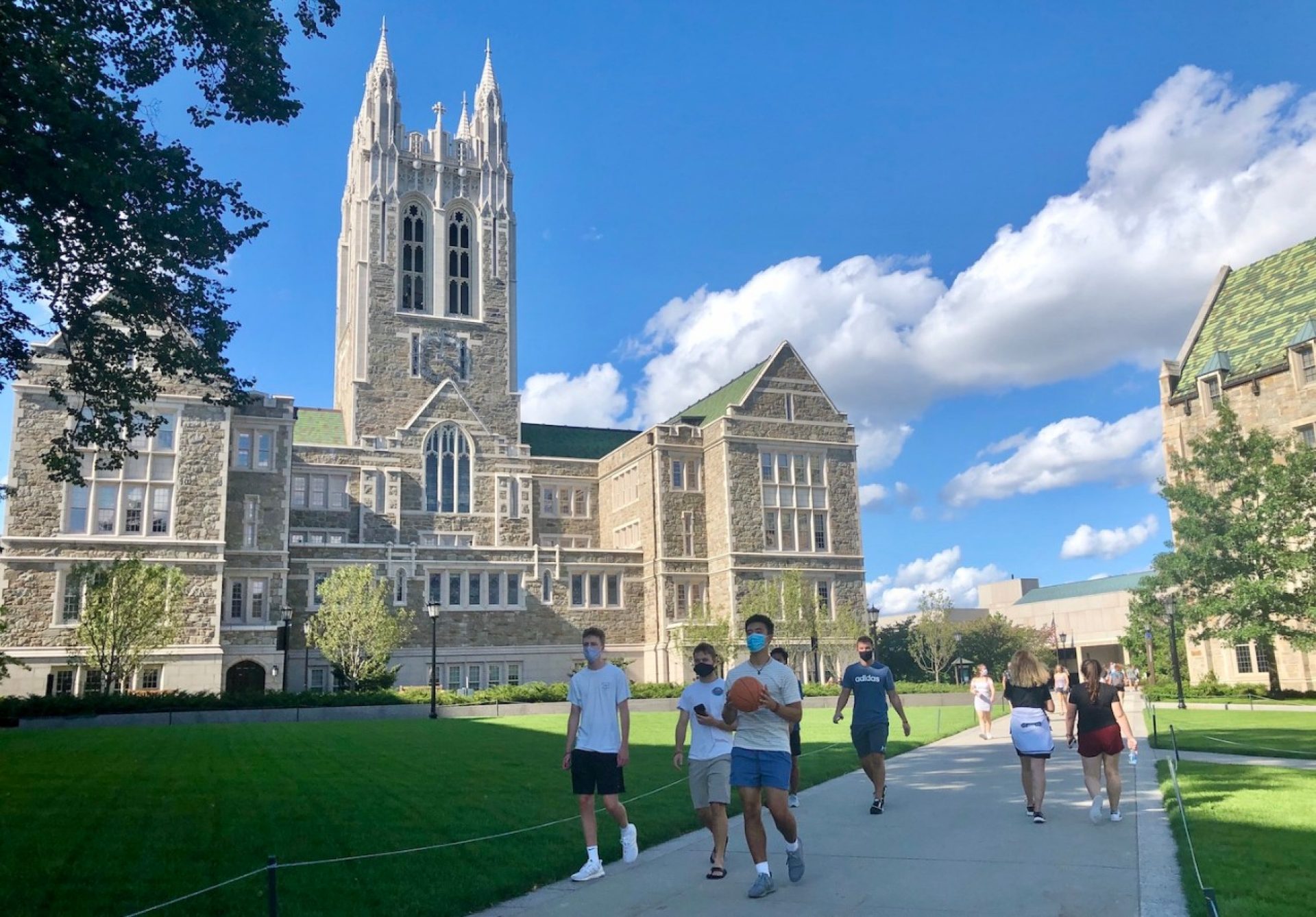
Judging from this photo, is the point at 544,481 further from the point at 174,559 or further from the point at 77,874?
the point at 77,874

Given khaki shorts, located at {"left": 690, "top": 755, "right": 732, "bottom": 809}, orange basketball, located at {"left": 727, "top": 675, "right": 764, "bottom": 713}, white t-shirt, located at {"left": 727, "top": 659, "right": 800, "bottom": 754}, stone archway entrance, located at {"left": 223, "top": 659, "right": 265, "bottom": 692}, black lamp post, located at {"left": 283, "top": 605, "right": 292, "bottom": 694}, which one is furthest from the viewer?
stone archway entrance, located at {"left": 223, "top": 659, "right": 265, "bottom": 692}

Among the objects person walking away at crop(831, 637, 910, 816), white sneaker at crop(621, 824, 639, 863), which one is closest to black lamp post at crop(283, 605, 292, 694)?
person walking away at crop(831, 637, 910, 816)

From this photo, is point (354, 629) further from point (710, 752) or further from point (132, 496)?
point (710, 752)

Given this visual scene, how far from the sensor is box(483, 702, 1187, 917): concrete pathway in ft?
24.2

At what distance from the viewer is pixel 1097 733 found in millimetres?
10961

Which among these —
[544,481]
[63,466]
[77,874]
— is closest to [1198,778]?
[77,874]

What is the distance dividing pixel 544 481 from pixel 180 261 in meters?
41.7

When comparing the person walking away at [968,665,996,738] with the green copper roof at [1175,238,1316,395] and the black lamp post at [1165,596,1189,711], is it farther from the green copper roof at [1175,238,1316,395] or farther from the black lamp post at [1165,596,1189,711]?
the green copper roof at [1175,238,1316,395]

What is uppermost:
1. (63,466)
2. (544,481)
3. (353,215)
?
(353,215)

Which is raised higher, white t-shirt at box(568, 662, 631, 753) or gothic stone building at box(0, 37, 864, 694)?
gothic stone building at box(0, 37, 864, 694)

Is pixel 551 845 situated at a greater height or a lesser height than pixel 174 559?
lesser

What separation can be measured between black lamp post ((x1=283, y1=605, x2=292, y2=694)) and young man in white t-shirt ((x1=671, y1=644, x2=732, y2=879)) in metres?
31.0

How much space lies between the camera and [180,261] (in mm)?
13992

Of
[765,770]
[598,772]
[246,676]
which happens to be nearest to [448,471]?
[246,676]
